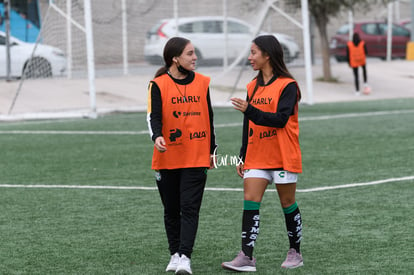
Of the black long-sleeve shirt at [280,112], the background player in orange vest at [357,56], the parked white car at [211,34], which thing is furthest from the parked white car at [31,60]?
the black long-sleeve shirt at [280,112]

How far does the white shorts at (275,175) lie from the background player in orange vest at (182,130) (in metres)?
0.31

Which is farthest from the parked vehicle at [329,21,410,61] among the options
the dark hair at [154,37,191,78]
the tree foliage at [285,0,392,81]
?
the dark hair at [154,37,191,78]

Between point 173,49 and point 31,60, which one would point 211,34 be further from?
point 173,49

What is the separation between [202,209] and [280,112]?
2.85 meters

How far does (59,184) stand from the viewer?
1046 cm

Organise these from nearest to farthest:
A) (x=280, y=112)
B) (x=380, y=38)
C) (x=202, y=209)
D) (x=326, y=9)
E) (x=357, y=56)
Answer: (x=280, y=112), (x=202, y=209), (x=357, y=56), (x=326, y=9), (x=380, y=38)

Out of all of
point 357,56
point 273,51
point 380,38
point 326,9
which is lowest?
point 380,38

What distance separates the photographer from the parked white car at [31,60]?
20.8 metres

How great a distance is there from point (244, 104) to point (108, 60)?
61.2 feet

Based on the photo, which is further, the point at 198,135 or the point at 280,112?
the point at 198,135

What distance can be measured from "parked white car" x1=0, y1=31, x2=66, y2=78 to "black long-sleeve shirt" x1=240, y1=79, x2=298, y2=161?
14.9 m

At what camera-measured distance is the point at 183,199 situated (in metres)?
6.12

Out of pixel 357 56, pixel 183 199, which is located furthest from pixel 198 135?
pixel 357 56

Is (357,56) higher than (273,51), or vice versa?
(273,51)
